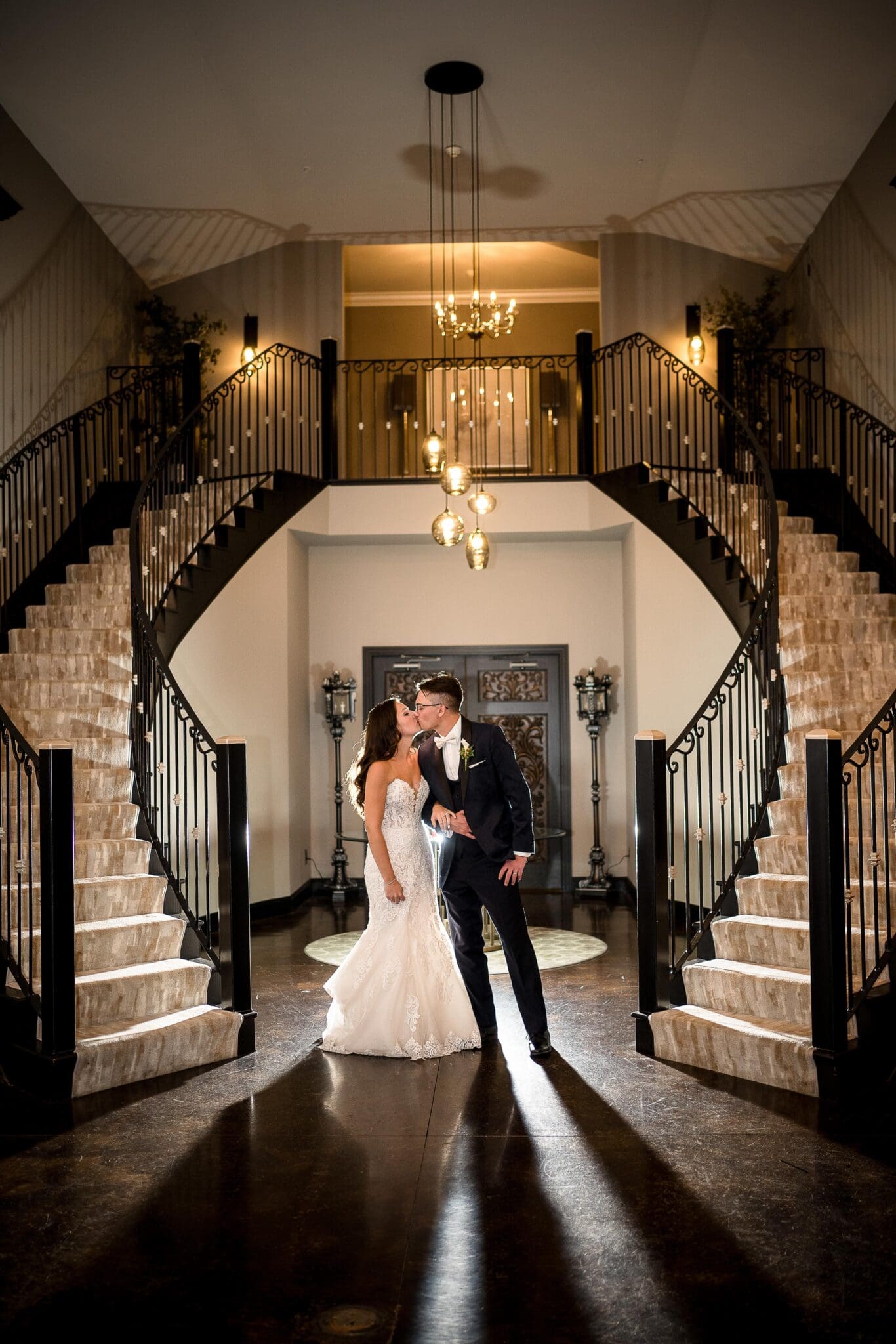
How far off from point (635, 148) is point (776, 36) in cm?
181

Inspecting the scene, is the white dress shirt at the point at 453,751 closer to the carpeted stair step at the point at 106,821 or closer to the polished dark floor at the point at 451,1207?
the polished dark floor at the point at 451,1207

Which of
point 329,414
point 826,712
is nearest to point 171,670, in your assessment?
point 329,414

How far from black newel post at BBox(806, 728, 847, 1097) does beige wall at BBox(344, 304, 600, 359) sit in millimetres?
9940

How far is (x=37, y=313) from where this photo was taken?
898cm

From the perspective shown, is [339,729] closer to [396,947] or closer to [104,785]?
[104,785]

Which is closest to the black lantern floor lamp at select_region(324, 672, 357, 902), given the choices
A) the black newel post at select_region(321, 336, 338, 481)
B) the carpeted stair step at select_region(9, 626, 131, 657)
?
the black newel post at select_region(321, 336, 338, 481)

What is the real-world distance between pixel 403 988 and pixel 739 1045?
58.3 inches

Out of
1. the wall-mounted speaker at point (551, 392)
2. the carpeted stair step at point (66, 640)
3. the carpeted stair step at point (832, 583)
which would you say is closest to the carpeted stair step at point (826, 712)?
the carpeted stair step at point (832, 583)

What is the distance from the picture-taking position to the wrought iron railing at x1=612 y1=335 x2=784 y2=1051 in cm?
520

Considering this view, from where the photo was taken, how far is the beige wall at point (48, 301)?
856 centimetres

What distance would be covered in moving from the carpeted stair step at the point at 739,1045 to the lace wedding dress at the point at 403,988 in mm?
900

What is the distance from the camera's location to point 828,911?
4.32 m

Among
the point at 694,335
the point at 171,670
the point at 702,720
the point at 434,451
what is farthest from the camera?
the point at 694,335

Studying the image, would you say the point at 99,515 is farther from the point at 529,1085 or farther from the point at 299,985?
the point at 529,1085
